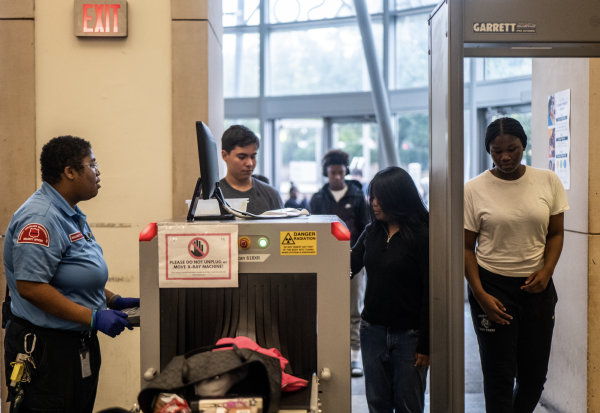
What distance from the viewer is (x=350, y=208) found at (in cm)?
388

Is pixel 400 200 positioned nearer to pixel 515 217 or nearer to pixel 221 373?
pixel 515 217

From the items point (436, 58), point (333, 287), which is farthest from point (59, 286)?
point (436, 58)

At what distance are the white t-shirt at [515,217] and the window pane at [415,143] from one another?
5.29 meters

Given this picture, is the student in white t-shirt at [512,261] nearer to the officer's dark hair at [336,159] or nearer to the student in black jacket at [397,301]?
the student in black jacket at [397,301]

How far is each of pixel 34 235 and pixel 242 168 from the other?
1.13m

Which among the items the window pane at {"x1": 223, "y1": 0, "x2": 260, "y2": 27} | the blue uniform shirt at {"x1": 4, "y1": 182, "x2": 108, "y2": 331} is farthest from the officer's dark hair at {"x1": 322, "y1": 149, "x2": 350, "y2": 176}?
the window pane at {"x1": 223, "y1": 0, "x2": 260, "y2": 27}

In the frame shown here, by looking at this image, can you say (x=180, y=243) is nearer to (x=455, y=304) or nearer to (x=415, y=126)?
(x=455, y=304)

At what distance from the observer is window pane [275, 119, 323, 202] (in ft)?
26.0

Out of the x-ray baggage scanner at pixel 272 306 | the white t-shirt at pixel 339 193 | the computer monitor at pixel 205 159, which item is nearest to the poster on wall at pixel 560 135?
the white t-shirt at pixel 339 193

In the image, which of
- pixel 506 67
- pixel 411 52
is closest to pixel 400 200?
pixel 506 67

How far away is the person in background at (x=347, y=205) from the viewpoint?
3.85 meters

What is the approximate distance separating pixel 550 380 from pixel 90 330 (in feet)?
8.40

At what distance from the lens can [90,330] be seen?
184 centimetres

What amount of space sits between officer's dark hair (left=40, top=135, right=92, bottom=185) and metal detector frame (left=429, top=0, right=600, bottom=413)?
1306 millimetres
